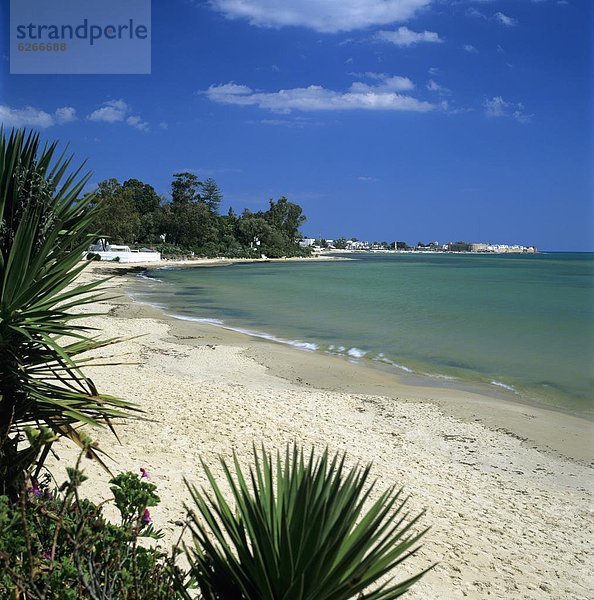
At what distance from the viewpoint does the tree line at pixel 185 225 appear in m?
71.3

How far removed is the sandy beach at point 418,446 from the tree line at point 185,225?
56376mm

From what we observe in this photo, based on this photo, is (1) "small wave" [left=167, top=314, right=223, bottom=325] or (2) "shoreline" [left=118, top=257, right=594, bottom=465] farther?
(1) "small wave" [left=167, top=314, right=223, bottom=325]

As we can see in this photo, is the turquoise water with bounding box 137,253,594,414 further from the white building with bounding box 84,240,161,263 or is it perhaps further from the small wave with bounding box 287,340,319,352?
the white building with bounding box 84,240,161,263

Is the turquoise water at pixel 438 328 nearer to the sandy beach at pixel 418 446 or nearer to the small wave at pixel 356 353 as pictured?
the small wave at pixel 356 353

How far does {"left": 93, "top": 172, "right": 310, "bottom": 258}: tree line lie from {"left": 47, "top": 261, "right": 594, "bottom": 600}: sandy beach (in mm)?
56376

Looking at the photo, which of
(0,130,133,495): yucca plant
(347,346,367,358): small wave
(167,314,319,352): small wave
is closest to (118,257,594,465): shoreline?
(167,314,319,352): small wave

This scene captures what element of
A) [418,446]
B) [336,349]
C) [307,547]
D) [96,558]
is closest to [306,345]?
[336,349]

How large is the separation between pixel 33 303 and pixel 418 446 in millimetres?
5586

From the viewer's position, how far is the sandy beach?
4840mm

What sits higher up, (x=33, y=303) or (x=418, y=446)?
(x=33, y=303)

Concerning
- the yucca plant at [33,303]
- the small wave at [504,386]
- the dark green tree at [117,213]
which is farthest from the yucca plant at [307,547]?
the dark green tree at [117,213]

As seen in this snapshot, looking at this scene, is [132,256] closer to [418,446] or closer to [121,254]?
[121,254]

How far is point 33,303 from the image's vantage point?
368cm

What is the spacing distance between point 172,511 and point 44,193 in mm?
2766
